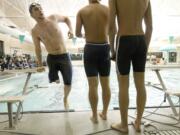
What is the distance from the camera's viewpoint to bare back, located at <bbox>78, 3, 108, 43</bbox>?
2.58 m

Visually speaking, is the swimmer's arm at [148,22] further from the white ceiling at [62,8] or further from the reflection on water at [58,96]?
the white ceiling at [62,8]

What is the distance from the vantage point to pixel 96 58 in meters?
2.62

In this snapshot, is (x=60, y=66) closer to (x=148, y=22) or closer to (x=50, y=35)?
(x=50, y=35)

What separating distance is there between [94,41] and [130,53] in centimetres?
54

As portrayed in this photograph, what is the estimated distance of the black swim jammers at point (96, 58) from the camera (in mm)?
2613

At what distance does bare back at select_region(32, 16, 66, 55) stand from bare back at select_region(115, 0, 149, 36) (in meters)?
1.23

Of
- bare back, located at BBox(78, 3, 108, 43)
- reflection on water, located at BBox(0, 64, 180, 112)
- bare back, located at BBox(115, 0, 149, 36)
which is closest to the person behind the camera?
bare back, located at BBox(115, 0, 149, 36)

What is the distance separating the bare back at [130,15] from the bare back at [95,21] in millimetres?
399

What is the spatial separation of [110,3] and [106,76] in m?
0.85

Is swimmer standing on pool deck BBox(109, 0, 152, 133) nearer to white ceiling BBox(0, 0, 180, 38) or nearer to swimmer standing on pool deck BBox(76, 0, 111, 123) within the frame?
swimmer standing on pool deck BBox(76, 0, 111, 123)

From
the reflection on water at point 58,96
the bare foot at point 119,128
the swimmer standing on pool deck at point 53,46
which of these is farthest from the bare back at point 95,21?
the reflection on water at point 58,96

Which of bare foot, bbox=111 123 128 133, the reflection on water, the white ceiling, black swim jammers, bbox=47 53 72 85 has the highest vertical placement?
the white ceiling

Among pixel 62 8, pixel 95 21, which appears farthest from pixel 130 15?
pixel 62 8

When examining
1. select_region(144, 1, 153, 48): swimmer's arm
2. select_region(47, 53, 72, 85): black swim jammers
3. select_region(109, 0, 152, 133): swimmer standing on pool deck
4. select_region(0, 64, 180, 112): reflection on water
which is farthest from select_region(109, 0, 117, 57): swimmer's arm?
select_region(0, 64, 180, 112): reflection on water
